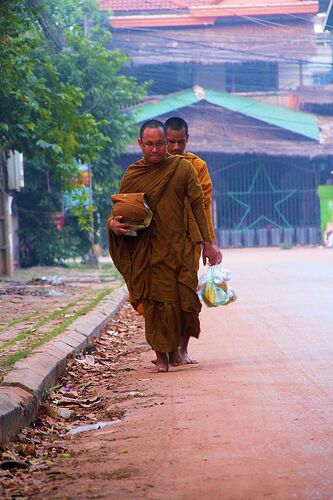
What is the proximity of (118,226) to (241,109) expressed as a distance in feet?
106

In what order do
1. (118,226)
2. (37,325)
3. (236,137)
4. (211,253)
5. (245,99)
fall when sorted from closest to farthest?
(118,226)
(211,253)
(37,325)
(236,137)
(245,99)

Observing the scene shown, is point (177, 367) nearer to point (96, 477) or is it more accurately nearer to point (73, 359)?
point (73, 359)

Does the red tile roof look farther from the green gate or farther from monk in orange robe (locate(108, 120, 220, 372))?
monk in orange robe (locate(108, 120, 220, 372))

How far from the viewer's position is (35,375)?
7137mm

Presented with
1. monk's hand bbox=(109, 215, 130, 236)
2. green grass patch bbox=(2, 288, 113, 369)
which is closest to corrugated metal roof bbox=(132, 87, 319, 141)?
green grass patch bbox=(2, 288, 113, 369)

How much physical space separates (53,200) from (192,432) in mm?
20474

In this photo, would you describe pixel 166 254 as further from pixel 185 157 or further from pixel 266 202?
pixel 266 202

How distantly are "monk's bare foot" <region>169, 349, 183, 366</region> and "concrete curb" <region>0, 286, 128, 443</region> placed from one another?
0.84 m

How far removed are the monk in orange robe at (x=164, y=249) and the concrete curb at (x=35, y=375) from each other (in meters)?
0.81

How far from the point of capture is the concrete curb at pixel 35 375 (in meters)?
5.90

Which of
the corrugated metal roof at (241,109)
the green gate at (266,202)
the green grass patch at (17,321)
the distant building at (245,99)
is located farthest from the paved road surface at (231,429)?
the corrugated metal roof at (241,109)

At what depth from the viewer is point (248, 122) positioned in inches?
1580

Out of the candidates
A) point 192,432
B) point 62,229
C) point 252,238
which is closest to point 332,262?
point 62,229

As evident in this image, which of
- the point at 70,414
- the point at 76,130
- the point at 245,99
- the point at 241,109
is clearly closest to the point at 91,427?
the point at 70,414
